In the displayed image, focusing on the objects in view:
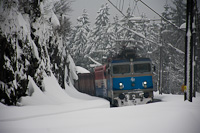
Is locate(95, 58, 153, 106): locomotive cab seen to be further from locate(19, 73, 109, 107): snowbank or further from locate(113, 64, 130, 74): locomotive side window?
locate(19, 73, 109, 107): snowbank

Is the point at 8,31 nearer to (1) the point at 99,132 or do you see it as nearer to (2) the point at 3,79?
(2) the point at 3,79

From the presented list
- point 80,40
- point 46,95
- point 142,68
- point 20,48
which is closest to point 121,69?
point 142,68

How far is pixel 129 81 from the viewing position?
1762 cm

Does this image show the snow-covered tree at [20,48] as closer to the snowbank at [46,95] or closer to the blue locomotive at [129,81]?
the snowbank at [46,95]

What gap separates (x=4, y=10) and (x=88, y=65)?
4146cm

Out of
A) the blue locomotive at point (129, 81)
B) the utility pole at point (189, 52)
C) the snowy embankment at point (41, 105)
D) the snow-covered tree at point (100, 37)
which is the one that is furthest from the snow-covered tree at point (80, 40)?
the utility pole at point (189, 52)

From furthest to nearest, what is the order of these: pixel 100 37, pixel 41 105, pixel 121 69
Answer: pixel 100 37, pixel 121 69, pixel 41 105

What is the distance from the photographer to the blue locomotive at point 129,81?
17344 mm

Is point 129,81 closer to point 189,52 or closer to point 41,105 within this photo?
point 189,52

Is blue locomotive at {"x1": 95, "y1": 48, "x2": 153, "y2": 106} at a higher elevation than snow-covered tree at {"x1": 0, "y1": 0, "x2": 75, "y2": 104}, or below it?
below

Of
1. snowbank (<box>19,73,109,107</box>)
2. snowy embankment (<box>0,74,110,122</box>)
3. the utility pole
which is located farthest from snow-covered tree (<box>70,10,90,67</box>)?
the utility pole

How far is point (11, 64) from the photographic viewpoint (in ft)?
36.7

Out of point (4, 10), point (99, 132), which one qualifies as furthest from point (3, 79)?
point (99, 132)

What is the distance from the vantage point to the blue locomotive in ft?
56.9
